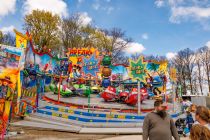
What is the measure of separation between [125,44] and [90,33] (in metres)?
6.68

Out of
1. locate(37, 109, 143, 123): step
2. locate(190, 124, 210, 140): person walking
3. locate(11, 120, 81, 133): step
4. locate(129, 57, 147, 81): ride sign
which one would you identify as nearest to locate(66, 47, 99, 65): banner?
locate(129, 57, 147, 81): ride sign

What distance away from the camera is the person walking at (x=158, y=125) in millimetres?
4820

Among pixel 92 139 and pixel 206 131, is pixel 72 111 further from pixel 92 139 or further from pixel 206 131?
pixel 206 131

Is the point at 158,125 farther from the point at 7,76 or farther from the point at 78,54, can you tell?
the point at 78,54

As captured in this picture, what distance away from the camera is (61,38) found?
138ft

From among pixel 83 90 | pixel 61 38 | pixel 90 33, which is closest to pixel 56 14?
pixel 61 38

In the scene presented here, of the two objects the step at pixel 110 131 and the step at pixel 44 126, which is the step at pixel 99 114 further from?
the step at pixel 44 126

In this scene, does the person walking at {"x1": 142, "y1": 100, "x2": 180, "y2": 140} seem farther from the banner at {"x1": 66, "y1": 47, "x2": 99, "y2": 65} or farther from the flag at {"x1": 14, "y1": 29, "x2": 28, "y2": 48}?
the banner at {"x1": 66, "y1": 47, "x2": 99, "y2": 65}

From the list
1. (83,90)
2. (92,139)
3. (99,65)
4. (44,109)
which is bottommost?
(92,139)

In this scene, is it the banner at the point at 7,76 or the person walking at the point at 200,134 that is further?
the banner at the point at 7,76

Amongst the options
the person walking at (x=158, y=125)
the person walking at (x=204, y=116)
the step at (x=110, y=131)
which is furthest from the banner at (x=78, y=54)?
the person walking at (x=204, y=116)

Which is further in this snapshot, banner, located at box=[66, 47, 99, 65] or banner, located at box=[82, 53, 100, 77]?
banner, located at box=[66, 47, 99, 65]

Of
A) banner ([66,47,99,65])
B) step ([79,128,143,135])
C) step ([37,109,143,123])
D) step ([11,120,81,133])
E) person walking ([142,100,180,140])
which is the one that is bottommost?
step ([79,128,143,135])

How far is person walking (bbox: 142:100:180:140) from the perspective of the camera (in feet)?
15.8
